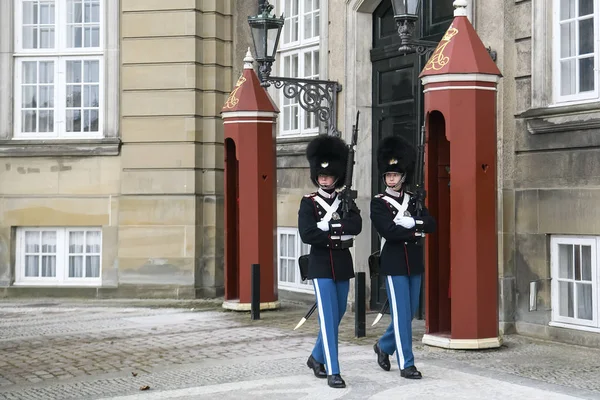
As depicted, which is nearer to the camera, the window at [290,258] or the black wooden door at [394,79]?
the black wooden door at [394,79]

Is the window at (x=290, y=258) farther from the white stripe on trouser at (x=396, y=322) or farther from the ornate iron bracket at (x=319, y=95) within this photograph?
the white stripe on trouser at (x=396, y=322)

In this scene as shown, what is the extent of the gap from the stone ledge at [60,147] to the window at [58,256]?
1.11 m

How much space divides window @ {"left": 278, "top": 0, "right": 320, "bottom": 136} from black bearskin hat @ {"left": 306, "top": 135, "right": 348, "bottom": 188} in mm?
5697

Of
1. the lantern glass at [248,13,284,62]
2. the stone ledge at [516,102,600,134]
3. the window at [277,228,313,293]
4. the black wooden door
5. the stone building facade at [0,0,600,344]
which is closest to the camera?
the stone ledge at [516,102,600,134]

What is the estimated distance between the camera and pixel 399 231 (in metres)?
7.99

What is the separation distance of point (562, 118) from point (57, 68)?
8.24 metres

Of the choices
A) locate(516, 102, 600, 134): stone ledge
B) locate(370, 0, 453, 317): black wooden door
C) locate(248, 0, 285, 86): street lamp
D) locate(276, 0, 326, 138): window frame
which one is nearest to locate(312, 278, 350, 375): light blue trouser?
locate(516, 102, 600, 134): stone ledge

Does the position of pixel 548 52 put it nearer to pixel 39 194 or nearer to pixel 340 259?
pixel 340 259

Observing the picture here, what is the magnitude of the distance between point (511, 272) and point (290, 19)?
5770 mm

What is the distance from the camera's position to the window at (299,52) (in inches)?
543

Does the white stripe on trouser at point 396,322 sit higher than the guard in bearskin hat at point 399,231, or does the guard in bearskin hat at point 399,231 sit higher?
the guard in bearskin hat at point 399,231

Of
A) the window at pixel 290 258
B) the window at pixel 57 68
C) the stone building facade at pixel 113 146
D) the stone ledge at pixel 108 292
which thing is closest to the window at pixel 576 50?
the window at pixel 290 258

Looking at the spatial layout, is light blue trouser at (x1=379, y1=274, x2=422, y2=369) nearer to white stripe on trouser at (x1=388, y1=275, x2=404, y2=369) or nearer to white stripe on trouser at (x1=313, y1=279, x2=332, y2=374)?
white stripe on trouser at (x1=388, y1=275, x2=404, y2=369)

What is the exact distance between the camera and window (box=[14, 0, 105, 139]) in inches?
587
